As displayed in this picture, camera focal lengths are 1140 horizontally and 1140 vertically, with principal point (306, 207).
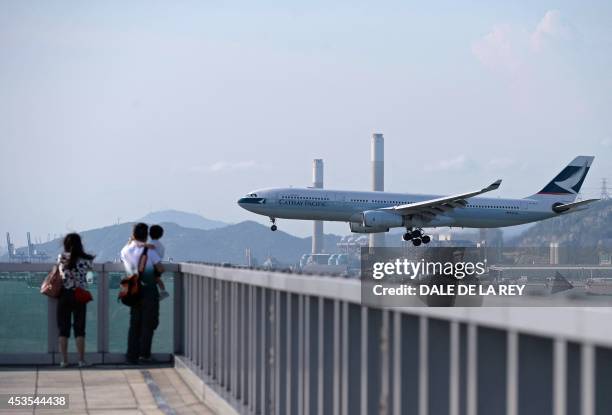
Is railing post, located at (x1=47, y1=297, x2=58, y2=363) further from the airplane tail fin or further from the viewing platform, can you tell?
the airplane tail fin

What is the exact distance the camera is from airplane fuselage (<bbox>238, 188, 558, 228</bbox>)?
72.1 meters

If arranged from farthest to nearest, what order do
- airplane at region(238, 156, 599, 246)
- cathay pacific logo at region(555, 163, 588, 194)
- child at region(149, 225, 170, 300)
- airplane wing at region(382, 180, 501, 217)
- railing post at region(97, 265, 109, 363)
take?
cathay pacific logo at region(555, 163, 588, 194), airplane wing at region(382, 180, 501, 217), airplane at region(238, 156, 599, 246), railing post at region(97, 265, 109, 363), child at region(149, 225, 170, 300)

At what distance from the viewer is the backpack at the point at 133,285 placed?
13.5m

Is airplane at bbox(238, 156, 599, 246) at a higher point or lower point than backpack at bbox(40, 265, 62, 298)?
higher

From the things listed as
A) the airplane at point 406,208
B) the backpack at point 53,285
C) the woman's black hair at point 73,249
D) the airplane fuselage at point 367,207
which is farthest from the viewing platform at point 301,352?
the airplane fuselage at point 367,207

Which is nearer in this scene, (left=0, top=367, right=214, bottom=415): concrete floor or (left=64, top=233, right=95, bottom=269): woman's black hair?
(left=0, top=367, right=214, bottom=415): concrete floor

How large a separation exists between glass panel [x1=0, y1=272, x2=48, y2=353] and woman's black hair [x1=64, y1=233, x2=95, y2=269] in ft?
3.97

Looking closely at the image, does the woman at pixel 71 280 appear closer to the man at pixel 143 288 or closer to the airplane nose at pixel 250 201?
the man at pixel 143 288

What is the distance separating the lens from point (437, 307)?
492 cm

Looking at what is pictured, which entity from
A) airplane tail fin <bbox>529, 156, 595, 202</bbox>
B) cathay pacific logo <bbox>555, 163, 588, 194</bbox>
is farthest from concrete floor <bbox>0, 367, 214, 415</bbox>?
cathay pacific logo <bbox>555, 163, 588, 194</bbox>

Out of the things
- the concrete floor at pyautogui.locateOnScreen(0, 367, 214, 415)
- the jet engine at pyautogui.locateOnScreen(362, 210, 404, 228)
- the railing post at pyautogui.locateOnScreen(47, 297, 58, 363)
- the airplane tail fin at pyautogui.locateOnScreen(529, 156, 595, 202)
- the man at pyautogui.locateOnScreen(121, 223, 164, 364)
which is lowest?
the concrete floor at pyautogui.locateOnScreen(0, 367, 214, 415)

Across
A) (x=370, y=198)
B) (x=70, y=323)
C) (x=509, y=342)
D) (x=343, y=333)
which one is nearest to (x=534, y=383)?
(x=509, y=342)

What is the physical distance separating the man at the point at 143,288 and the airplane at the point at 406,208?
55.8 meters

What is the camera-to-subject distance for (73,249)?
44.0ft
